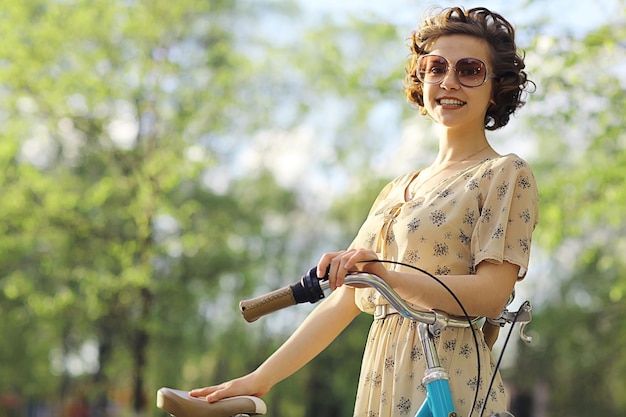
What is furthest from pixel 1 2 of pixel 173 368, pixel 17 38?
pixel 173 368

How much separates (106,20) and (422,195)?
14693 millimetres

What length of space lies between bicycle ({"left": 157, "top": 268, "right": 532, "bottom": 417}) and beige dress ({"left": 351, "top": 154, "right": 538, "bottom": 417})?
8cm

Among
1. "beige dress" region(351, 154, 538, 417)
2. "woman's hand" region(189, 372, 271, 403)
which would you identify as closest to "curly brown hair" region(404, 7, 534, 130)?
"beige dress" region(351, 154, 538, 417)

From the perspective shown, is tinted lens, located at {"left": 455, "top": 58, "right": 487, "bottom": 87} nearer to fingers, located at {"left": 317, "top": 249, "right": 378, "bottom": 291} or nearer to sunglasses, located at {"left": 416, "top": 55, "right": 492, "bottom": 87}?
sunglasses, located at {"left": 416, "top": 55, "right": 492, "bottom": 87}

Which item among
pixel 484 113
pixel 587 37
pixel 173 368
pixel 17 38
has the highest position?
pixel 17 38

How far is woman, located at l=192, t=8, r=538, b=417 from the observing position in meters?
2.42

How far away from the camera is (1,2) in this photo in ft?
53.4

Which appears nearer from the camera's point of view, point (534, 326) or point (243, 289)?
point (243, 289)

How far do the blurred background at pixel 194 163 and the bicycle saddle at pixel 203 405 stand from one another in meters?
8.07

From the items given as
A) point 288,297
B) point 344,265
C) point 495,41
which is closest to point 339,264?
point 344,265

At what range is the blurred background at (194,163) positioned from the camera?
1297 cm

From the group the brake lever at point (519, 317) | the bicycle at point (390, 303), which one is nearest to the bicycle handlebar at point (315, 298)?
the bicycle at point (390, 303)

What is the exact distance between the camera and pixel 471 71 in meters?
2.64

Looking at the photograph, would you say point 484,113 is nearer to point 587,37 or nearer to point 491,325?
point 491,325
